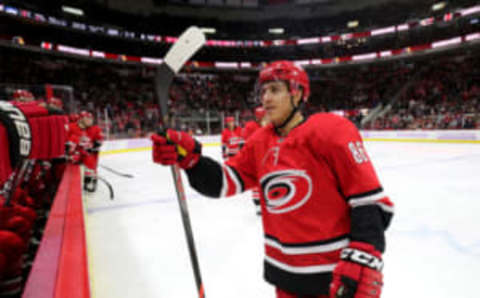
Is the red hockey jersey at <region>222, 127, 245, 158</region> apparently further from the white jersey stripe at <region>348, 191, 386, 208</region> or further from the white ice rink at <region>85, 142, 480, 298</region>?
the white jersey stripe at <region>348, 191, 386, 208</region>

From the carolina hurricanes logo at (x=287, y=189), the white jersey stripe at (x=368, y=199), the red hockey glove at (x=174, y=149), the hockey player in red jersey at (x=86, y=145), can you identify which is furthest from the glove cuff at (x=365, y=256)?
the hockey player in red jersey at (x=86, y=145)

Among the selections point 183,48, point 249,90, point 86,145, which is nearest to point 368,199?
point 183,48

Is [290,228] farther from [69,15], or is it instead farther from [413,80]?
[413,80]

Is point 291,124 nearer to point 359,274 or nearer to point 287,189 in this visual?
point 287,189

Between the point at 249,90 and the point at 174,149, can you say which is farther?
the point at 249,90

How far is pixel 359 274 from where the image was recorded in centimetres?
81

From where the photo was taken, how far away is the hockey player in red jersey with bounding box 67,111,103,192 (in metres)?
4.47

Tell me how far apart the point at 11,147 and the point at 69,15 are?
19529mm

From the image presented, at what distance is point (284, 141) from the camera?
1.05 meters

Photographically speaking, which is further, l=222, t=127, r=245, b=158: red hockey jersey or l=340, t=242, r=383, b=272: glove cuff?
l=222, t=127, r=245, b=158: red hockey jersey

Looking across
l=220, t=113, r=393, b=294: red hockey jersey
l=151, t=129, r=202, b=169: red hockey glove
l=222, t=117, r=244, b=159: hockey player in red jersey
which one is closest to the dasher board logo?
l=151, t=129, r=202, b=169: red hockey glove

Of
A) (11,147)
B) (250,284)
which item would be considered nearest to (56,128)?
(11,147)

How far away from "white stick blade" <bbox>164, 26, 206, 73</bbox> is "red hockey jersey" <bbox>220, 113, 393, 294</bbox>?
0.50 meters

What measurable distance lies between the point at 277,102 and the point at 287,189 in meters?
0.33
